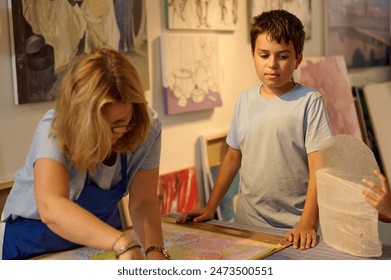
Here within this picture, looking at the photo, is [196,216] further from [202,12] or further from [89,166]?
[202,12]

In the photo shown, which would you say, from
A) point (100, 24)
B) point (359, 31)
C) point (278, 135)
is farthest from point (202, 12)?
point (359, 31)

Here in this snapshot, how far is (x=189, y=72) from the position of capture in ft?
7.26

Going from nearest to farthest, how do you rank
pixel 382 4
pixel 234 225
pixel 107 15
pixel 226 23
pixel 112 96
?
pixel 112 96 → pixel 234 225 → pixel 107 15 → pixel 226 23 → pixel 382 4

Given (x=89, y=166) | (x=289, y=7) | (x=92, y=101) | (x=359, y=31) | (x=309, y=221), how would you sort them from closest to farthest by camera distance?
(x=92, y=101) → (x=89, y=166) → (x=309, y=221) → (x=289, y=7) → (x=359, y=31)

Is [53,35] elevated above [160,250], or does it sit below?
above

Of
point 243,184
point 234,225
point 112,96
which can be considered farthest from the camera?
point 243,184

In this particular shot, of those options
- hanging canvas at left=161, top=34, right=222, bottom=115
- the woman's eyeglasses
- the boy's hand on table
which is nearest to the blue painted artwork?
hanging canvas at left=161, top=34, right=222, bottom=115

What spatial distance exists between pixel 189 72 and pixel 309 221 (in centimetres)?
109

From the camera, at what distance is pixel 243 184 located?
1.48 m

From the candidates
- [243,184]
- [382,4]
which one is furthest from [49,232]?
[382,4]

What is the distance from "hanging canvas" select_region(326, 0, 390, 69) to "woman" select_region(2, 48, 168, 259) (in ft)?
6.61

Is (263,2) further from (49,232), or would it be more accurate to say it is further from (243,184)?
(49,232)

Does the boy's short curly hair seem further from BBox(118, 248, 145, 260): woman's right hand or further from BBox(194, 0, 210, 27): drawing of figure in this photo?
BBox(194, 0, 210, 27): drawing of figure
